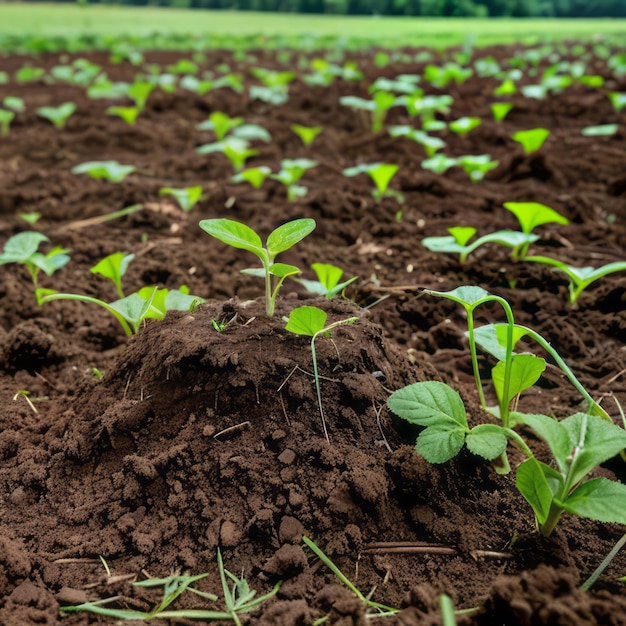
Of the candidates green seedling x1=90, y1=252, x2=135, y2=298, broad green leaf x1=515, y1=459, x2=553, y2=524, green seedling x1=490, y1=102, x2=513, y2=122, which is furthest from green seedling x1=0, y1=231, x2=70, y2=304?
green seedling x1=490, y1=102, x2=513, y2=122

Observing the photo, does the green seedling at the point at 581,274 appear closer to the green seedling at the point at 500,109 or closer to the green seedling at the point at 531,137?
the green seedling at the point at 531,137

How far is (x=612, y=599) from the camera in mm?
835

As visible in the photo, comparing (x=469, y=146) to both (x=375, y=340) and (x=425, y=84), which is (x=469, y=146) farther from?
(x=375, y=340)

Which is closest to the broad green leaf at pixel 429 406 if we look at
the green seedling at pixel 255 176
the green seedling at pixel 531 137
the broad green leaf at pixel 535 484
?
the broad green leaf at pixel 535 484

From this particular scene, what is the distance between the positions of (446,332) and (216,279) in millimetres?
781

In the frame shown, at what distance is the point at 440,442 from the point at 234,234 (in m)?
0.56

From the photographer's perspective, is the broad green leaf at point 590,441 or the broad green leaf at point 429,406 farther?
the broad green leaf at point 429,406

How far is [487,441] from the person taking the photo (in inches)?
38.8

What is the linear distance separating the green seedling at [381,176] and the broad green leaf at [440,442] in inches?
67.1

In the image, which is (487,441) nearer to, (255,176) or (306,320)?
(306,320)

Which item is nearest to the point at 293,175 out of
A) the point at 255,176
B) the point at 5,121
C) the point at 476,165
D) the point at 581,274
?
the point at 255,176

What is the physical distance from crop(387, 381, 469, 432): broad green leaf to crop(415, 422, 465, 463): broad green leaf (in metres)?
0.01

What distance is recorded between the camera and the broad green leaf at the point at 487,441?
0.96m

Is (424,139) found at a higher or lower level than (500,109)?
higher
